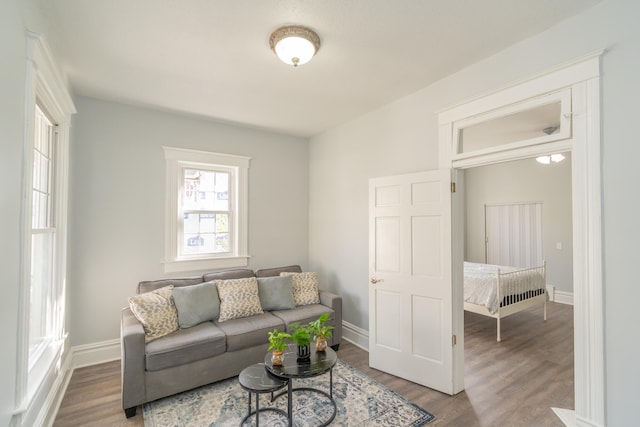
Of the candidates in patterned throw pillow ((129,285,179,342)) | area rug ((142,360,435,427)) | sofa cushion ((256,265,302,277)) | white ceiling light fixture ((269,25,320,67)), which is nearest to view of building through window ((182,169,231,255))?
sofa cushion ((256,265,302,277))

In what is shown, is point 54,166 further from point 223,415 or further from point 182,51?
point 223,415

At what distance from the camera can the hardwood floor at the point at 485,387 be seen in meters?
2.33

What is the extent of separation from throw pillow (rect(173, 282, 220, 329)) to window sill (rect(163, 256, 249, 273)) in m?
0.50

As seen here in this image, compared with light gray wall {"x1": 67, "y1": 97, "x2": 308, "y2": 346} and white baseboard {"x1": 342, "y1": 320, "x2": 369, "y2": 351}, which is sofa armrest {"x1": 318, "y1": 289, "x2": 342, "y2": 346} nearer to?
white baseboard {"x1": 342, "y1": 320, "x2": 369, "y2": 351}

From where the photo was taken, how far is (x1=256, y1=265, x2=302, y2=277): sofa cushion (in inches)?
156

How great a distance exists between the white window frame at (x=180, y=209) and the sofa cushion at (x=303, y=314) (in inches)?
41.8

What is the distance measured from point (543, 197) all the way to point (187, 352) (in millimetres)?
6680

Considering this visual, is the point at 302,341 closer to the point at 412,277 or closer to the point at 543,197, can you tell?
the point at 412,277

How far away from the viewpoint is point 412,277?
9.49ft

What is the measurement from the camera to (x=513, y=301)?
4.25 m

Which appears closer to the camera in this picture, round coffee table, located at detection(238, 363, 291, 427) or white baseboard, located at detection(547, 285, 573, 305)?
round coffee table, located at detection(238, 363, 291, 427)

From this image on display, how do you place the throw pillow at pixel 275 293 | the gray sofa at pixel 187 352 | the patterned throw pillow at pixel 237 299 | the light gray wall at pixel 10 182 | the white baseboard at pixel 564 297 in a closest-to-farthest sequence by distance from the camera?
the light gray wall at pixel 10 182, the gray sofa at pixel 187 352, the patterned throw pillow at pixel 237 299, the throw pillow at pixel 275 293, the white baseboard at pixel 564 297

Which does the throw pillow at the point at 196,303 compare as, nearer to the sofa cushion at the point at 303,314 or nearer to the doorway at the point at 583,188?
the sofa cushion at the point at 303,314

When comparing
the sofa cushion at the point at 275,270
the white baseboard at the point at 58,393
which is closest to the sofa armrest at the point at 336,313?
the sofa cushion at the point at 275,270
